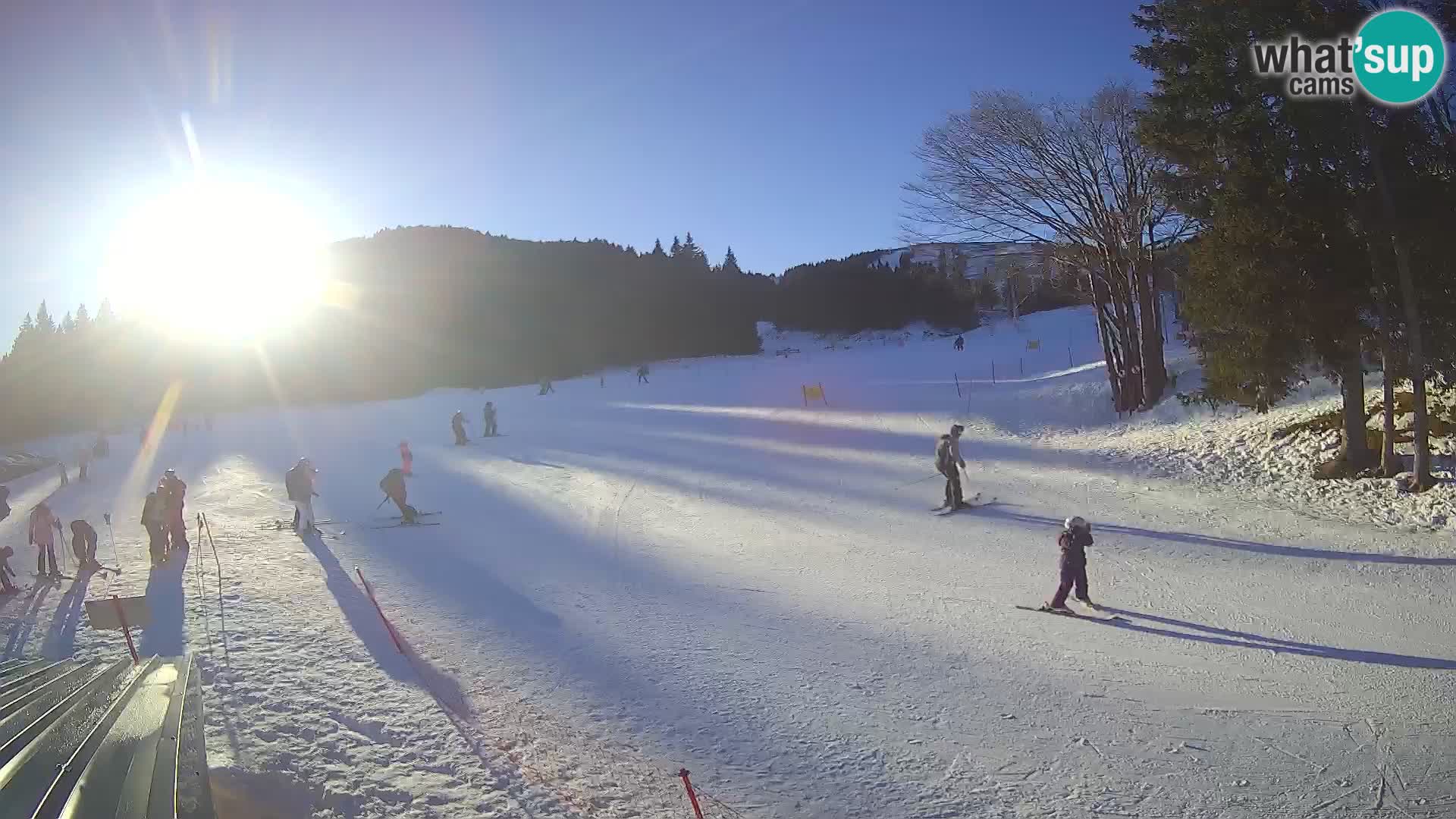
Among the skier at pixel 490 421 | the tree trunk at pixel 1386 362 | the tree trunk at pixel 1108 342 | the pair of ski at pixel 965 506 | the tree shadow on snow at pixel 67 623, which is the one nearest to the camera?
the tree shadow on snow at pixel 67 623

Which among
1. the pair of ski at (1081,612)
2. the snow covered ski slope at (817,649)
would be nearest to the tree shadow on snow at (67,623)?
the snow covered ski slope at (817,649)

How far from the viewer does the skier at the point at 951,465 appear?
531 inches

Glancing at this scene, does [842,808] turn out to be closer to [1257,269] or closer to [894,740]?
[894,740]

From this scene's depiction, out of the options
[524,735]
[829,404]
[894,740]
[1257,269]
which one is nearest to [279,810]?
[524,735]

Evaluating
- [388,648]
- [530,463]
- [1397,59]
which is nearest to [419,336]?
[530,463]

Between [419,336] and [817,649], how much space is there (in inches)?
2578

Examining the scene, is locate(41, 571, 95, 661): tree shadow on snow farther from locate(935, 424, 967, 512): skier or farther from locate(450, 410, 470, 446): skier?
locate(450, 410, 470, 446): skier

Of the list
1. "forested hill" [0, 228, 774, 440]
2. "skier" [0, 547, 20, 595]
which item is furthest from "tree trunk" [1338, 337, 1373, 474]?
"forested hill" [0, 228, 774, 440]

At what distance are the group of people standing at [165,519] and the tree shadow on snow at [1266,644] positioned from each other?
13694 mm

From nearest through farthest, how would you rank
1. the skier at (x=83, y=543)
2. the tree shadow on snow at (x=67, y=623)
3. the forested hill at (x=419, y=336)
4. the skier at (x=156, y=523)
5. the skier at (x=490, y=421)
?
the tree shadow on snow at (x=67, y=623) → the skier at (x=83, y=543) → the skier at (x=156, y=523) → the skier at (x=490, y=421) → the forested hill at (x=419, y=336)

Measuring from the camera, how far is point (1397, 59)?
11203 millimetres

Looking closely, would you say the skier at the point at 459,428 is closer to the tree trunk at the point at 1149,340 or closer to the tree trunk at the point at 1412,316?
the tree trunk at the point at 1149,340

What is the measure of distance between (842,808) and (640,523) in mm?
9470

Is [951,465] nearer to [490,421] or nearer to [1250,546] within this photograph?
[1250,546]
